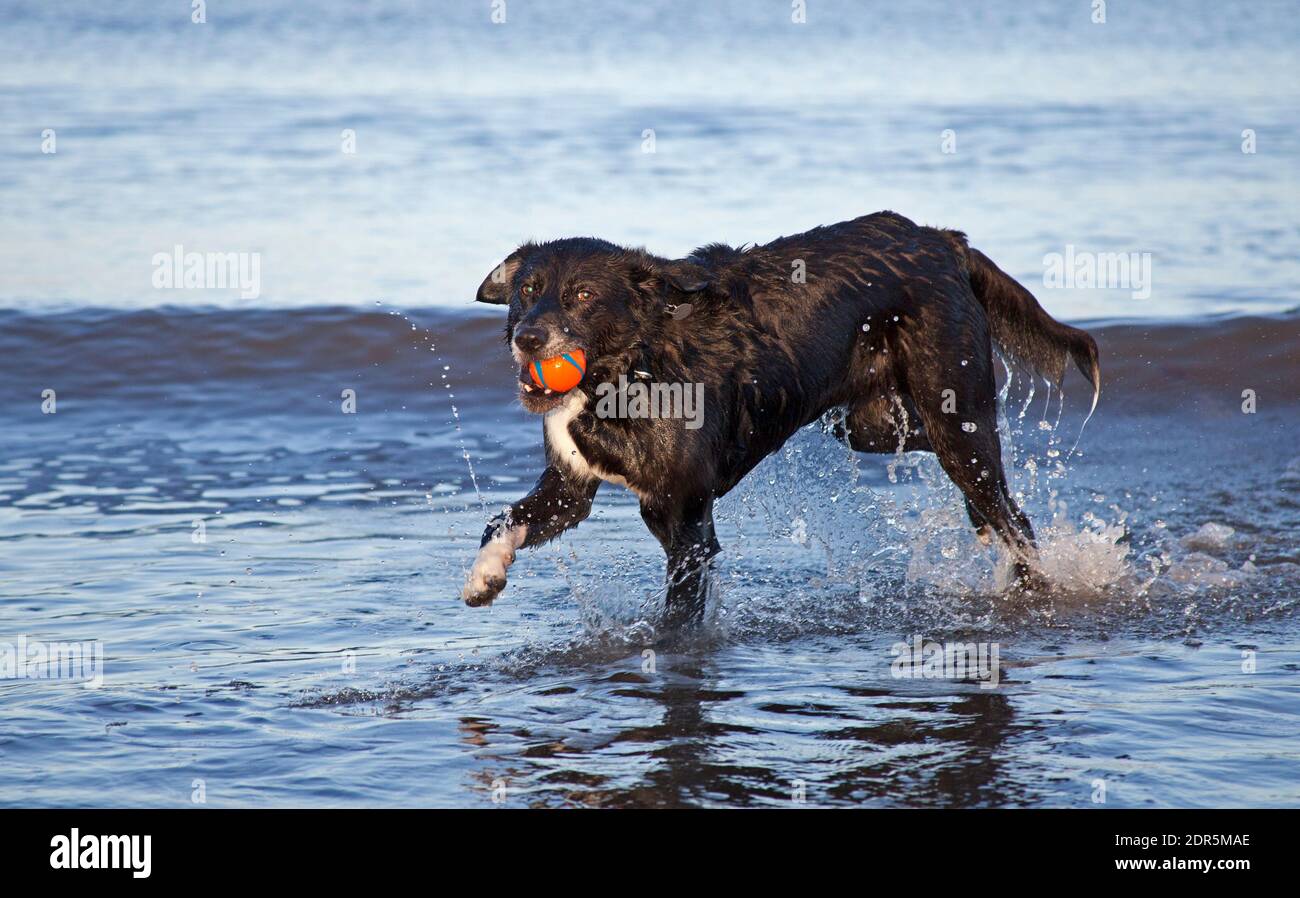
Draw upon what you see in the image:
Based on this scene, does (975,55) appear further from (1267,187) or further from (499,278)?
(499,278)

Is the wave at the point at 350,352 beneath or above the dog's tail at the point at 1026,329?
beneath

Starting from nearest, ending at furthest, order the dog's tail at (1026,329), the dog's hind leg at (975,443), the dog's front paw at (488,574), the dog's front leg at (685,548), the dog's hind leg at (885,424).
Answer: the dog's front paw at (488,574)
the dog's front leg at (685,548)
the dog's hind leg at (975,443)
the dog's hind leg at (885,424)
the dog's tail at (1026,329)

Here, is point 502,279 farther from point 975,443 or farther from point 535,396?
point 975,443

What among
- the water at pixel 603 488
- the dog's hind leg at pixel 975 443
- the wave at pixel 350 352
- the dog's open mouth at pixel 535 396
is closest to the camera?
the water at pixel 603 488

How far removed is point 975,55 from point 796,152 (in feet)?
27.7

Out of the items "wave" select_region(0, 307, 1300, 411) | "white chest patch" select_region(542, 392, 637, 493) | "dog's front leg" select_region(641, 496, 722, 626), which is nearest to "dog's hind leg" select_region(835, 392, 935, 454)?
"dog's front leg" select_region(641, 496, 722, 626)

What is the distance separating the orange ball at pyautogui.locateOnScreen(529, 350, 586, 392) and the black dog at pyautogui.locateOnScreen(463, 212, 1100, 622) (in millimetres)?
28

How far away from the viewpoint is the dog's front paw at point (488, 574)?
5844 mm

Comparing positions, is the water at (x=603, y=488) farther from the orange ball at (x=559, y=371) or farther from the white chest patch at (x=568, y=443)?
the orange ball at (x=559, y=371)

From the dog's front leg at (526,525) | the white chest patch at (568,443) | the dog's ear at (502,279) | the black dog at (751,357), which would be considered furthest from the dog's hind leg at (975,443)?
the dog's ear at (502,279)

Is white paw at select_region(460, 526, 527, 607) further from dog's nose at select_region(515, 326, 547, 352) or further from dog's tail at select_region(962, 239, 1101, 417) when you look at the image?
dog's tail at select_region(962, 239, 1101, 417)

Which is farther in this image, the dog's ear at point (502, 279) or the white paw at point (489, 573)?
the dog's ear at point (502, 279)

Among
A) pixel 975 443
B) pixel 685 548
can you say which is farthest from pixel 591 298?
pixel 975 443

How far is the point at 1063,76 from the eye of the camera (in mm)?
22406
